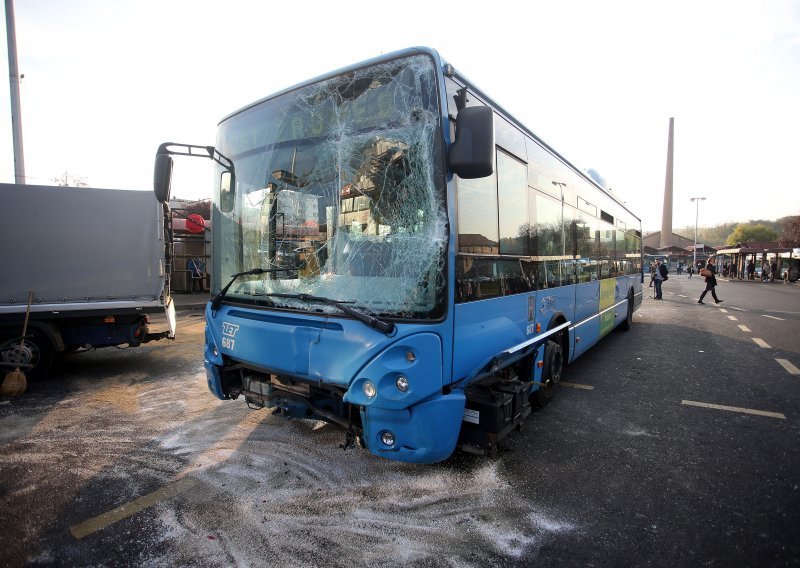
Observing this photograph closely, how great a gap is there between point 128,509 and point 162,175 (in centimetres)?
276

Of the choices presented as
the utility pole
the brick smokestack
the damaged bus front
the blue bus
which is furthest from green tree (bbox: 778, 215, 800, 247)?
the utility pole

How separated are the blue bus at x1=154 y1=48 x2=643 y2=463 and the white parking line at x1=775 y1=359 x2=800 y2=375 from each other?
5.59 m

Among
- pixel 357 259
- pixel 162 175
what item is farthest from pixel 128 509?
pixel 162 175

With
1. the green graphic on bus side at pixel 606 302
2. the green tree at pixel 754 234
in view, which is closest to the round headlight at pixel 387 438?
the green graphic on bus side at pixel 606 302

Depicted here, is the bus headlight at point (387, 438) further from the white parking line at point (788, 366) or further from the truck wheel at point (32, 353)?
the white parking line at point (788, 366)

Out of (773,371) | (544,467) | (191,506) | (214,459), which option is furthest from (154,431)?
(773,371)

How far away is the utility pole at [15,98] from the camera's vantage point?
10.2 meters

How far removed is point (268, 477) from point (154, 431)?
5.81ft

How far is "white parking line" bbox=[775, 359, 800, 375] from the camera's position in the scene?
6.76 meters

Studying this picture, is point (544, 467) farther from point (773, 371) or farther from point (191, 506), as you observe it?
point (773, 371)

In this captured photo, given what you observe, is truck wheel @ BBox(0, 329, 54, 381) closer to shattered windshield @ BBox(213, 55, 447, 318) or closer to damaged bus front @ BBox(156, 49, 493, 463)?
damaged bus front @ BBox(156, 49, 493, 463)

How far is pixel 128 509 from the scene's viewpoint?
10.1 feet

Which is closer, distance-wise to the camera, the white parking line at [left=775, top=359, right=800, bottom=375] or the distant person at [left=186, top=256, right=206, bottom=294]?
the white parking line at [left=775, top=359, right=800, bottom=375]

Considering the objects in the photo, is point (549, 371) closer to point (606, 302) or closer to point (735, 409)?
point (735, 409)
